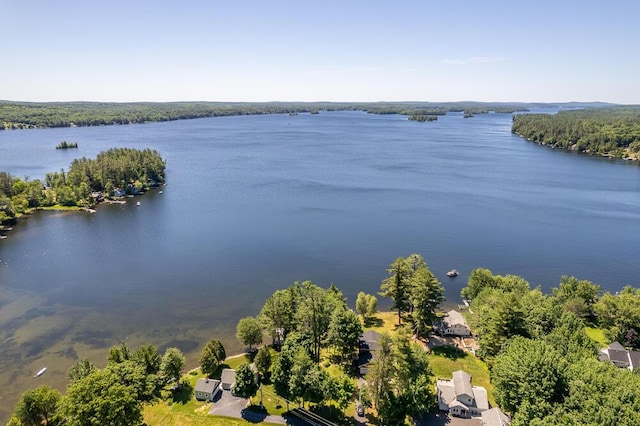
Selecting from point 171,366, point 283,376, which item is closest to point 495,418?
point 283,376

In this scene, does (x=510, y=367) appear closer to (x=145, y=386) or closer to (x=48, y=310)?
(x=145, y=386)

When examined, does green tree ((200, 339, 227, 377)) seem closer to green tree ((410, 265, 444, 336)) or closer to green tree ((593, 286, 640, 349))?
green tree ((410, 265, 444, 336))

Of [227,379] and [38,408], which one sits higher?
[38,408]

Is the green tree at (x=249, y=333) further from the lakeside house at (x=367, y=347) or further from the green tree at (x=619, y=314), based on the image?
the green tree at (x=619, y=314)

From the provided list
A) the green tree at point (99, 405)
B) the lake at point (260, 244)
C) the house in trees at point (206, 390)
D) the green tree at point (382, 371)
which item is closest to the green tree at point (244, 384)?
the house in trees at point (206, 390)

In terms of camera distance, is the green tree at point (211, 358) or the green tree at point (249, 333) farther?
the green tree at point (249, 333)

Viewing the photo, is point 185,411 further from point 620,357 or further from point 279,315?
point 620,357
